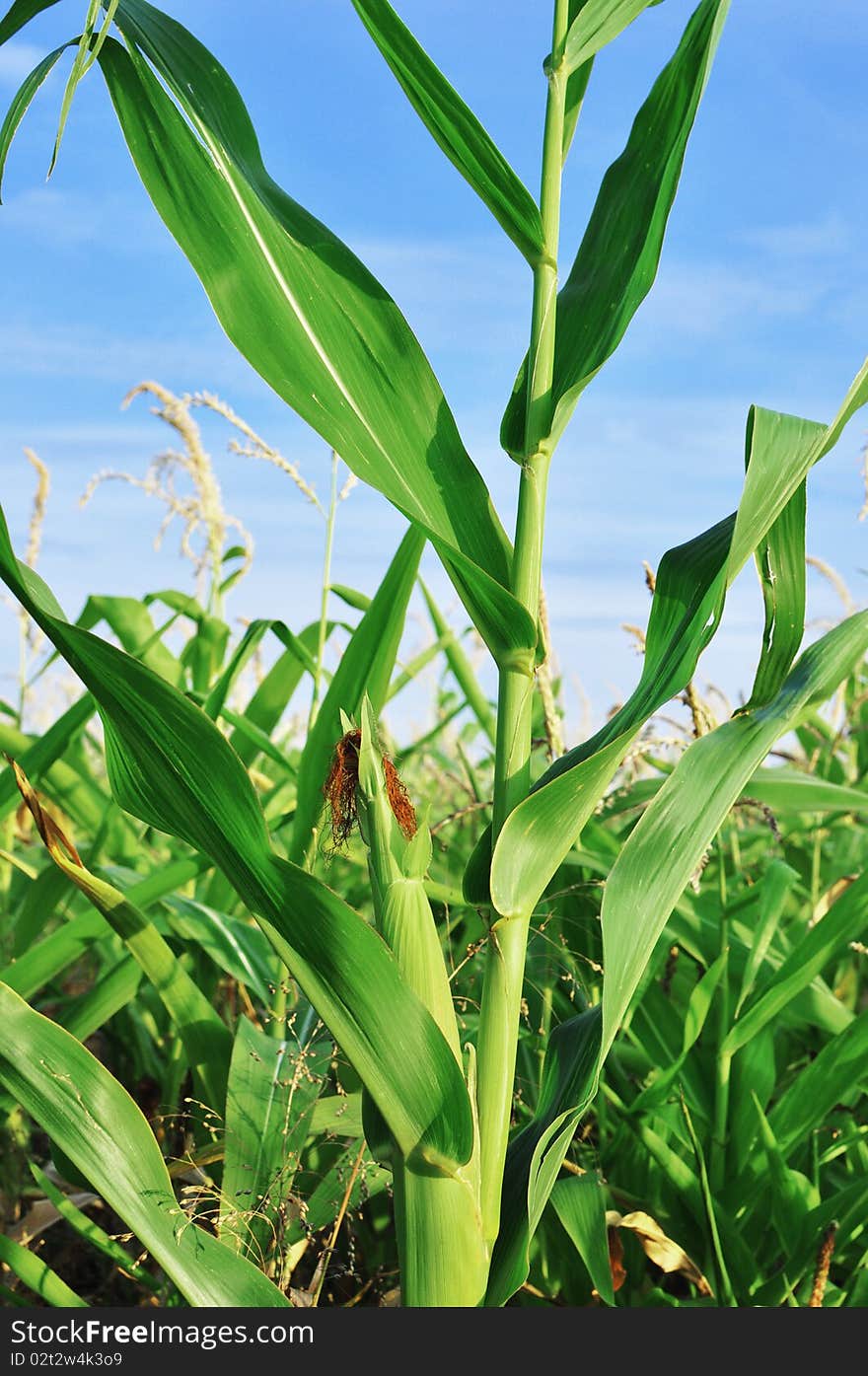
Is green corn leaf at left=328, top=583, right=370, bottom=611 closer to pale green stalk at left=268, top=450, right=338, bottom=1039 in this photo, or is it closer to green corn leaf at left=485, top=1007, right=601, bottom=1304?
pale green stalk at left=268, top=450, right=338, bottom=1039

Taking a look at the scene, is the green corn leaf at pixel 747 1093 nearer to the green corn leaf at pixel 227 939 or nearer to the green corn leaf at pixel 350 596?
the green corn leaf at pixel 227 939

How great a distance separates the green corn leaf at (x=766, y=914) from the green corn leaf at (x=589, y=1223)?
272mm

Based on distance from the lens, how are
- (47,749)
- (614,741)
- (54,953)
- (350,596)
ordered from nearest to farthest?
1. (614,741)
2. (54,953)
3. (47,749)
4. (350,596)

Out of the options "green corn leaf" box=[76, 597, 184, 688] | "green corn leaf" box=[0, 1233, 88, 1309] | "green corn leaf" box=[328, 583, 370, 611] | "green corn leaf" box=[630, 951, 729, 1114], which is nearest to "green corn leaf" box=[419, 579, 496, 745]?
"green corn leaf" box=[328, 583, 370, 611]

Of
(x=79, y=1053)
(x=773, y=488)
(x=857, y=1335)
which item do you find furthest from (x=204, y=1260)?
(x=773, y=488)

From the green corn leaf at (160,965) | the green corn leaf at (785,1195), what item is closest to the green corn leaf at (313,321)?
the green corn leaf at (160,965)

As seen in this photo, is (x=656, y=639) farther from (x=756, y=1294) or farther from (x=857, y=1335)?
(x=756, y=1294)

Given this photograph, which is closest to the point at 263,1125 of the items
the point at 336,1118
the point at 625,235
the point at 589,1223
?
the point at 336,1118

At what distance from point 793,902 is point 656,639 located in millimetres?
1243

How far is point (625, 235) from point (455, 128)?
15 cm

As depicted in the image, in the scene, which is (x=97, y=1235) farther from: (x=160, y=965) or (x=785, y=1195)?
(x=785, y=1195)

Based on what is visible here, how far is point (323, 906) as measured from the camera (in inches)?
26.6

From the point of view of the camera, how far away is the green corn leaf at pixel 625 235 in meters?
0.77

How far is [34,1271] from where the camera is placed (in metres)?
0.98
